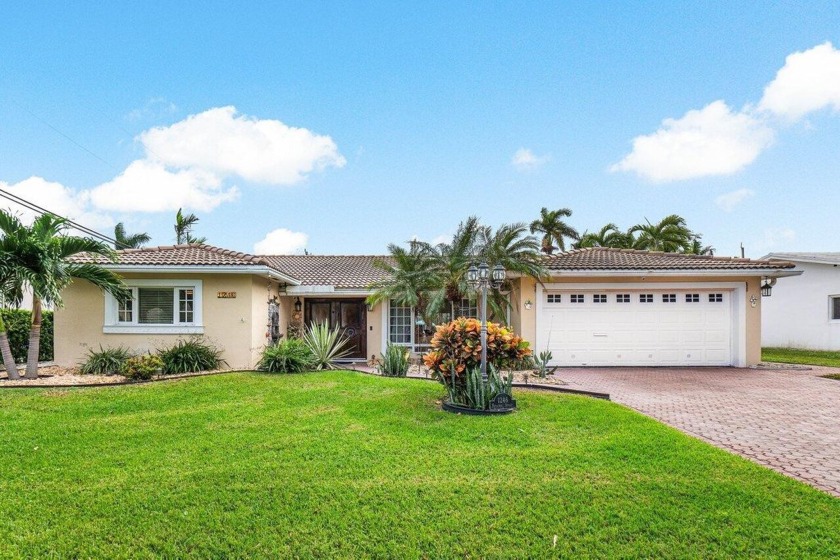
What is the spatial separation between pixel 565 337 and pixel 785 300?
1474cm

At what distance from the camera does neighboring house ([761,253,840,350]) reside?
20875 mm

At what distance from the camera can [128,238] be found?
33000mm

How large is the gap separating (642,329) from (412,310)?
7966 mm

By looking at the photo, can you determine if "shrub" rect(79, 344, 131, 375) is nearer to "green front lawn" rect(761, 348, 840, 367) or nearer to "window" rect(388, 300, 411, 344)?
"window" rect(388, 300, 411, 344)

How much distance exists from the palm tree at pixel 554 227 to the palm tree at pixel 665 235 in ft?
→ 16.2

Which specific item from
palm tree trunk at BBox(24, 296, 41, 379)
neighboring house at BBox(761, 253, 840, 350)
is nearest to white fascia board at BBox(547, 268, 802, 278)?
neighboring house at BBox(761, 253, 840, 350)

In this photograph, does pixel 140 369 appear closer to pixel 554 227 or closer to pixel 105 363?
pixel 105 363

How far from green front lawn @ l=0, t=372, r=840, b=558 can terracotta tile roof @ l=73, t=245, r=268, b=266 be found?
581 cm

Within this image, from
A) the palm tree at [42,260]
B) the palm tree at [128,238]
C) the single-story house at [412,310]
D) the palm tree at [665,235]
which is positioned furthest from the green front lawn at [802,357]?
the palm tree at [128,238]

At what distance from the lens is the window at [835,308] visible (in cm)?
2086

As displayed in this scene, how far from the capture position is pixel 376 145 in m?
18.2

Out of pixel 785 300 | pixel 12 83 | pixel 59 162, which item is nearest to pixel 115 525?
pixel 12 83

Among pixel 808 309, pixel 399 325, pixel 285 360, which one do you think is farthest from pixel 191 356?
pixel 808 309

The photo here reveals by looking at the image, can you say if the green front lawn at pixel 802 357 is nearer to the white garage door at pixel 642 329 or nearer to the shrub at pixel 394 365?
the white garage door at pixel 642 329
